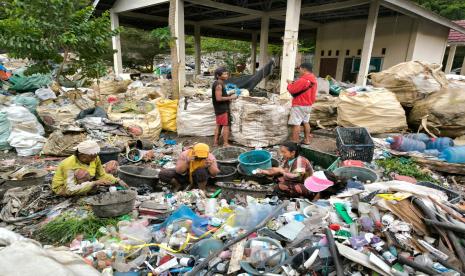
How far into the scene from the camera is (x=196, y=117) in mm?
5809

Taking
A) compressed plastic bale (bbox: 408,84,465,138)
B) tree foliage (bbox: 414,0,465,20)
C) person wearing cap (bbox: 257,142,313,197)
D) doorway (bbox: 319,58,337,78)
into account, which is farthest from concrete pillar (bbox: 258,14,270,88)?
tree foliage (bbox: 414,0,465,20)

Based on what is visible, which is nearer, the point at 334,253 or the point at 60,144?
the point at 334,253

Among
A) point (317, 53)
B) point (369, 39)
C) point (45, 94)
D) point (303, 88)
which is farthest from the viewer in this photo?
point (317, 53)

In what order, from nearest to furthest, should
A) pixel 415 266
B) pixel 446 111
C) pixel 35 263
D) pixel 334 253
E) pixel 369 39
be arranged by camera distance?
1. pixel 35 263
2. pixel 415 266
3. pixel 334 253
4. pixel 446 111
5. pixel 369 39

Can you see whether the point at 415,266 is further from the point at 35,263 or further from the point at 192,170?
the point at 192,170

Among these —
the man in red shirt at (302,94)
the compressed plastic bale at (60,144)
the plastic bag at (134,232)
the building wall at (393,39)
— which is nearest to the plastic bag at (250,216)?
the plastic bag at (134,232)

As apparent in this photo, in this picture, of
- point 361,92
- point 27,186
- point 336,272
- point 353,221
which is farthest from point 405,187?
point 27,186

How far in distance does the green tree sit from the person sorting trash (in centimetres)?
300

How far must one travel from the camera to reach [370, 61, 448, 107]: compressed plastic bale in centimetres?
575

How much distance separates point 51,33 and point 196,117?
130 inches

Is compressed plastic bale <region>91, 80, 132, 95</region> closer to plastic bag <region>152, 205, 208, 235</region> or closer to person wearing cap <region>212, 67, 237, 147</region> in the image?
person wearing cap <region>212, 67, 237, 147</region>

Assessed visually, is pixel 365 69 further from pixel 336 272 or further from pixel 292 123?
pixel 336 272

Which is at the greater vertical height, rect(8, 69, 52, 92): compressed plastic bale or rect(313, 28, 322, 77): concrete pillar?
rect(313, 28, 322, 77): concrete pillar

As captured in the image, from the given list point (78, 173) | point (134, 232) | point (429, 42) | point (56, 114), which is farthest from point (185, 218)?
point (429, 42)
